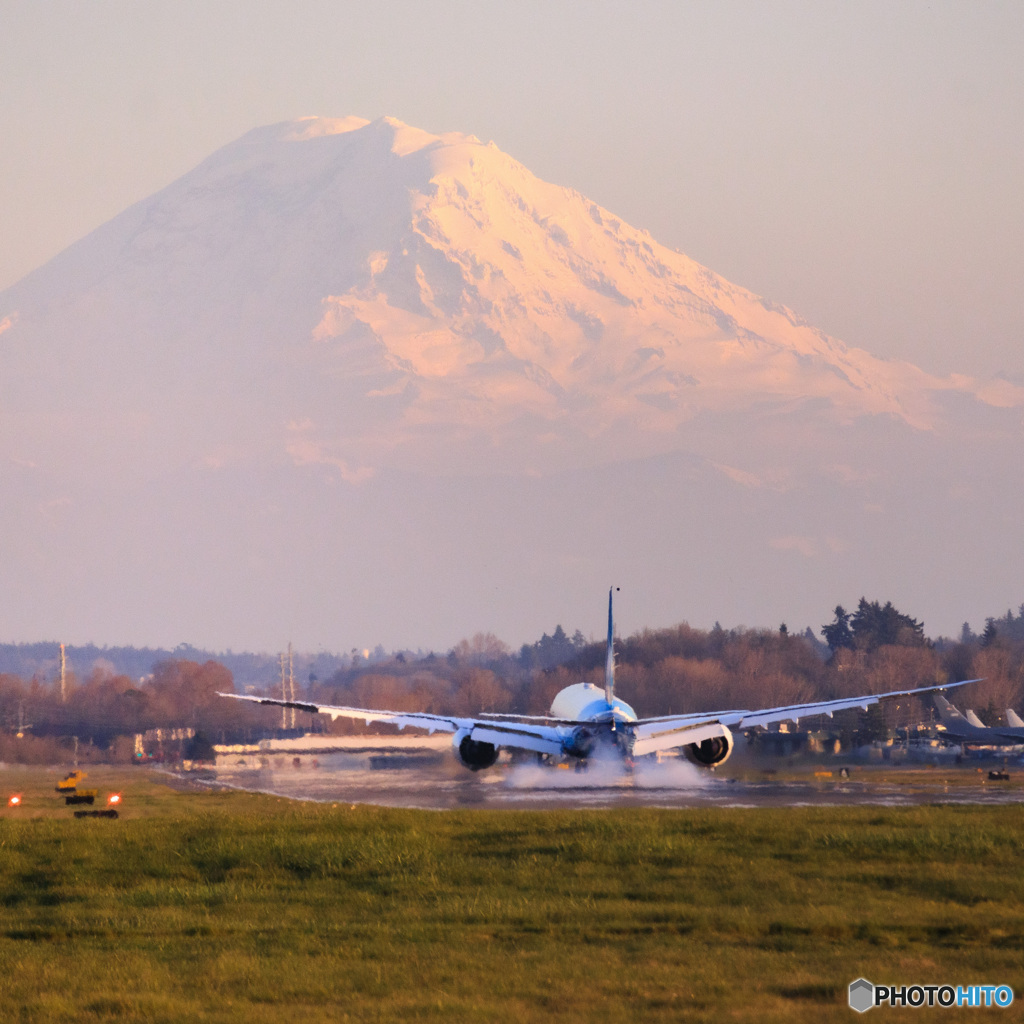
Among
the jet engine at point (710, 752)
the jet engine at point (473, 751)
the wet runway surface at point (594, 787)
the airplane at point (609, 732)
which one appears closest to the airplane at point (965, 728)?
the wet runway surface at point (594, 787)

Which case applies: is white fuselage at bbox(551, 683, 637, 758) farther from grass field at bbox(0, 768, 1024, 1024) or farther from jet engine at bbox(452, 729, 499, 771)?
grass field at bbox(0, 768, 1024, 1024)

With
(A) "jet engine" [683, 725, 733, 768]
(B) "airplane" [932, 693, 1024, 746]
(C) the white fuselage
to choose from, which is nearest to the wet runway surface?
(A) "jet engine" [683, 725, 733, 768]

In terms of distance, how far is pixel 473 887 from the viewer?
92.0 ft

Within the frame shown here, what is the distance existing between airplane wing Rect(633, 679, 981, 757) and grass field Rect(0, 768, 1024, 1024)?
90.7 feet

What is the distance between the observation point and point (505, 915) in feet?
80.5

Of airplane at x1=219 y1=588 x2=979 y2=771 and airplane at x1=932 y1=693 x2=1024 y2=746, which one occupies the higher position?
airplane at x1=219 y1=588 x2=979 y2=771

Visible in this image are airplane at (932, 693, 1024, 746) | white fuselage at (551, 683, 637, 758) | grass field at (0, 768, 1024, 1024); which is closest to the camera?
grass field at (0, 768, 1024, 1024)

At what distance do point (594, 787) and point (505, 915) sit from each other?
140 feet

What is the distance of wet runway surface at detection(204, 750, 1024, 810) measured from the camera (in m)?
54.8

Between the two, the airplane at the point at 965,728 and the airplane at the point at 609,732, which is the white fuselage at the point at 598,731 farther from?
the airplane at the point at 965,728

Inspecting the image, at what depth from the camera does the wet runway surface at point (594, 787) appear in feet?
180

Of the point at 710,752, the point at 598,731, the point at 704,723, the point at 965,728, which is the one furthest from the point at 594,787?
the point at 965,728

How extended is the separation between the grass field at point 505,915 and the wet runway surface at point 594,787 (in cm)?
1515

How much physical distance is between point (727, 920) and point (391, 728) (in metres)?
165
